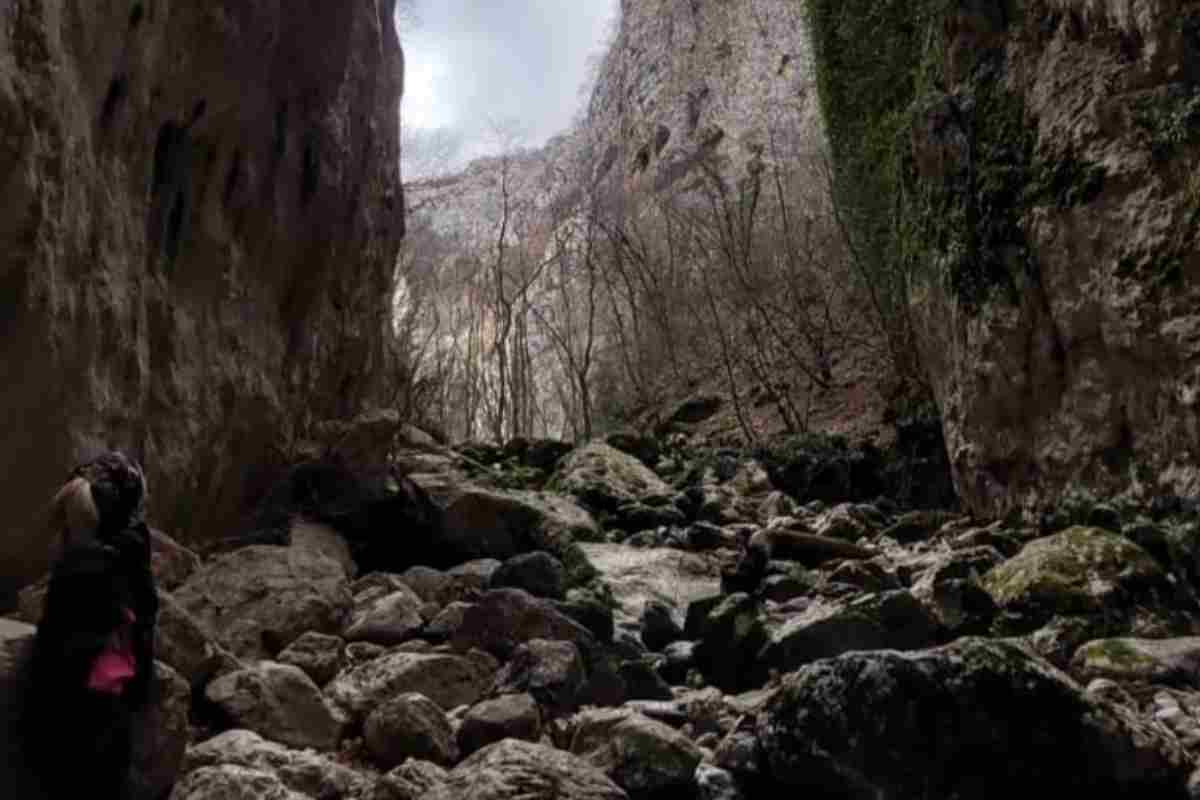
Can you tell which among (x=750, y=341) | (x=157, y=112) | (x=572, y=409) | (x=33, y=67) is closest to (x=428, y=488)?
(x=157, y=112)

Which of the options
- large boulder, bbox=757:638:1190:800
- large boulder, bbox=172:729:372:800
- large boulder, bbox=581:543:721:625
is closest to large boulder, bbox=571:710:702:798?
large boulder, bbox=757:638:1190:800

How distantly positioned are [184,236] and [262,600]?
9.77ft

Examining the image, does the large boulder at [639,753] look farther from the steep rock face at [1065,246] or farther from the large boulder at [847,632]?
the steep rock face at [1065,246]

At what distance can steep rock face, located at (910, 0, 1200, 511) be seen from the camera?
8.48m

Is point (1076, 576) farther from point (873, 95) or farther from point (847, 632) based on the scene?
point (873, 95)

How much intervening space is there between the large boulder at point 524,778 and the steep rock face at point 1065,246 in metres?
5.42

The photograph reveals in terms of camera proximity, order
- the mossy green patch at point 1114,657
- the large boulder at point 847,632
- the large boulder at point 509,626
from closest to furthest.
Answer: the mossy green patch at point 1114,657
the large boulder at point 509,626
the large boulder at point 847,632

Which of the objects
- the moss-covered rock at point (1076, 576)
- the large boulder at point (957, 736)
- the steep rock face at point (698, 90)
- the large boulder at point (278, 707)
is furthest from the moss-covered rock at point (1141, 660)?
the steep rock face at point (698, 90)

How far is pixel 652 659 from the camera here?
7.31 metres

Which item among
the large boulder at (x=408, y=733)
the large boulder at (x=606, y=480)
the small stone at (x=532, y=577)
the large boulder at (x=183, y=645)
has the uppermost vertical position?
the large boulder at (x=606, y=480)

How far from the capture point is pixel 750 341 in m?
21.5

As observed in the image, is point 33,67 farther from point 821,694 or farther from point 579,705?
point 821,694

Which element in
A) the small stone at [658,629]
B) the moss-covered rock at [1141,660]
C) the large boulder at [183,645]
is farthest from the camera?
the small stone at [658,629]

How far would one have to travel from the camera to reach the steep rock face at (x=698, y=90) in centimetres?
3484
